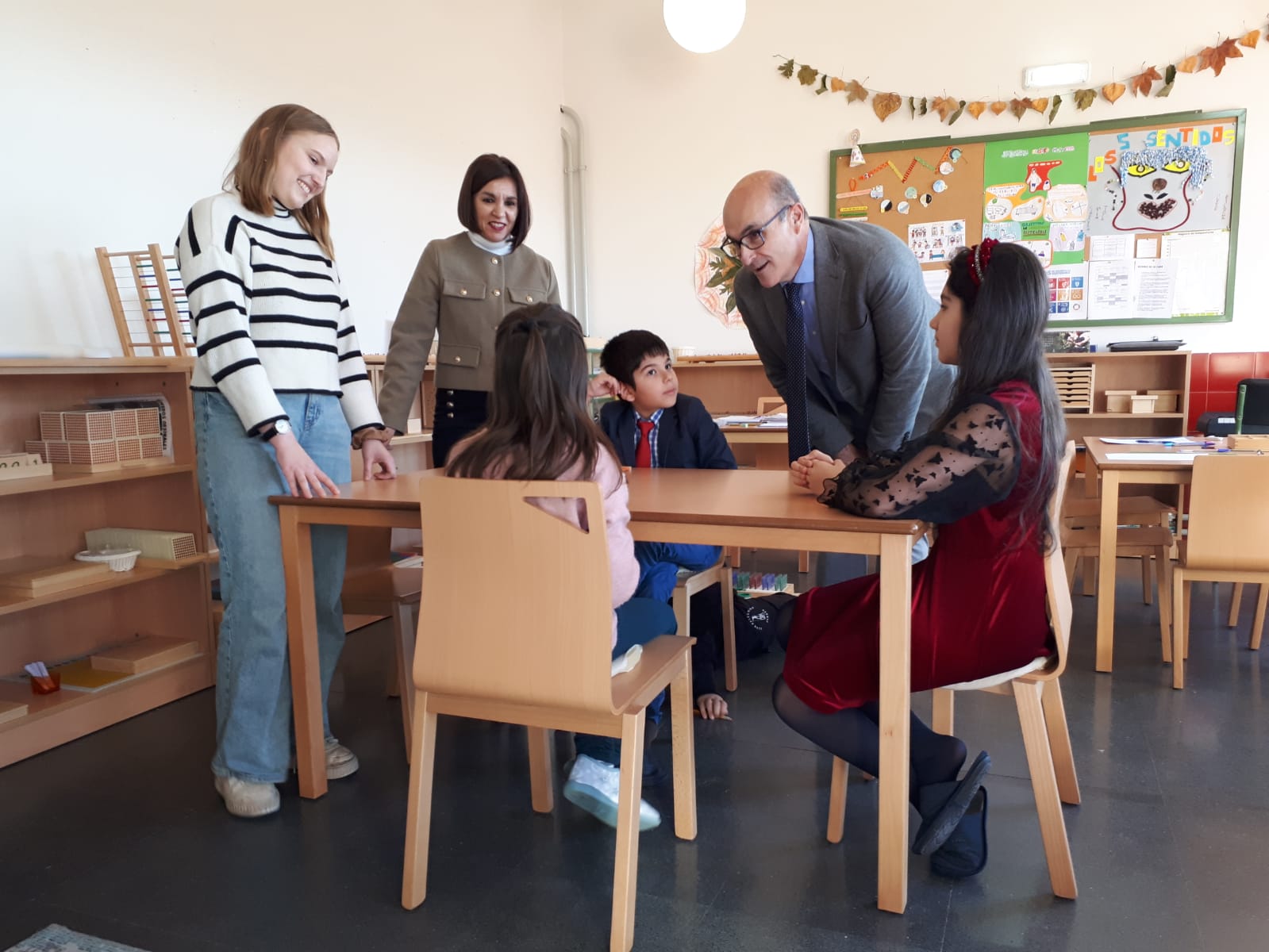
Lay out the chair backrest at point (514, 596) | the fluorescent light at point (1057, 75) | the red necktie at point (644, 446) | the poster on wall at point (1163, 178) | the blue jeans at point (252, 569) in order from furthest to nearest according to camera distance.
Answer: the fluorescent light at point (1057, 75) < the poster on wall at point (1163, 178) < the red necktie at point (644, 446) < the blue jeans at point (252, 569) < the chair backrest at point (514, 596)

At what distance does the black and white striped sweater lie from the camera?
1654 mm

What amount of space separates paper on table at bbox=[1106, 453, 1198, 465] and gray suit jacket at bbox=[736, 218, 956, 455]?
884 mm

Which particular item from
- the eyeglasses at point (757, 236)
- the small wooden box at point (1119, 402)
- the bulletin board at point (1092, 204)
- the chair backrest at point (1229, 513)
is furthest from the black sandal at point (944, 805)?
the small wooden box at point (1119, 402)

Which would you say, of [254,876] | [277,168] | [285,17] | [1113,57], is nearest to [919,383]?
[277,168]

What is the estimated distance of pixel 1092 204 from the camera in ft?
15.0

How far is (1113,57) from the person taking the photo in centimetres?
448

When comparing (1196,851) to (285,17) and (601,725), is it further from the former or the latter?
(285,17)

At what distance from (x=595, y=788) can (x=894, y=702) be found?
0.57 m

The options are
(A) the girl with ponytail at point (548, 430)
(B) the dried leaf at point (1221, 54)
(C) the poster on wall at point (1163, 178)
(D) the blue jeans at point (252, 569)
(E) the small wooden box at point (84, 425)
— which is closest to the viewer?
(A) the girl with ponytail at point (548, 430)

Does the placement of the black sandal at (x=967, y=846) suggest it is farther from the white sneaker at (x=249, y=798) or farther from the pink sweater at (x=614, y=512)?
the white sneaker at (x=249, y=798)

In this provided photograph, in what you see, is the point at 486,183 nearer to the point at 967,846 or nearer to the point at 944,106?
the point at 967,846

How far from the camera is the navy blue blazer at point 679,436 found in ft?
7.95

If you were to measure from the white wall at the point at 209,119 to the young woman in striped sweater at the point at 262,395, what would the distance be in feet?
3.76

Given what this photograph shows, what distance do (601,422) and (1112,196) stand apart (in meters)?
3.45
